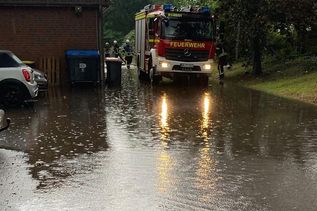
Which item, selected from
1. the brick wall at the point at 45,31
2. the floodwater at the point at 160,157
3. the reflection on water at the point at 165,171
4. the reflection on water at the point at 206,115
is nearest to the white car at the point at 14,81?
the floodwater at the point at 160,157

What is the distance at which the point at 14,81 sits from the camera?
1458 cm

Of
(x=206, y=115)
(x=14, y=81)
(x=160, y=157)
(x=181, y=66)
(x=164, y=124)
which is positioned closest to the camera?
(x=160, y=157)

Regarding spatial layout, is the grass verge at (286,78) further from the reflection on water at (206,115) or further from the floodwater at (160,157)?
the reflection on water at (206,115)

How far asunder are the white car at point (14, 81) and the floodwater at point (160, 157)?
423 mm

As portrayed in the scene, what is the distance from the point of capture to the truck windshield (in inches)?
852

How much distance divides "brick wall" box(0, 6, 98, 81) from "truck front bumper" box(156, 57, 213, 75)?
285cm

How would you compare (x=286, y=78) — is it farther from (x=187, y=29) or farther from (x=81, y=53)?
(x=81, y=53)

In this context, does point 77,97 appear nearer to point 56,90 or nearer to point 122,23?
point 56,90

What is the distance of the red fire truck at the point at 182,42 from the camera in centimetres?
2161

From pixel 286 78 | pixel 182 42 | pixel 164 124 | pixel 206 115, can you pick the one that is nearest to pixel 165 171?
pixel 164 124

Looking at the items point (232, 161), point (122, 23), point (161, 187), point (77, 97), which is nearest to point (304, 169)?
point (232, 161)

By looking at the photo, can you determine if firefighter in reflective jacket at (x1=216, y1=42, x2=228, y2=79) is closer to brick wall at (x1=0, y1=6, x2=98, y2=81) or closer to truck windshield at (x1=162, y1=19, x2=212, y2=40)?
truck windshield at (x1=162, y1=19, x2=212, y2=40)

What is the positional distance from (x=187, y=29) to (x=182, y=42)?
0.56 m

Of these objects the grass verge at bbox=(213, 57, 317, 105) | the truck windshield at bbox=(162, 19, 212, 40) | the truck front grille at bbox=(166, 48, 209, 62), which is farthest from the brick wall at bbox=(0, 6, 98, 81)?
the grass verge at bbox=(213, 57, 317, 105)
